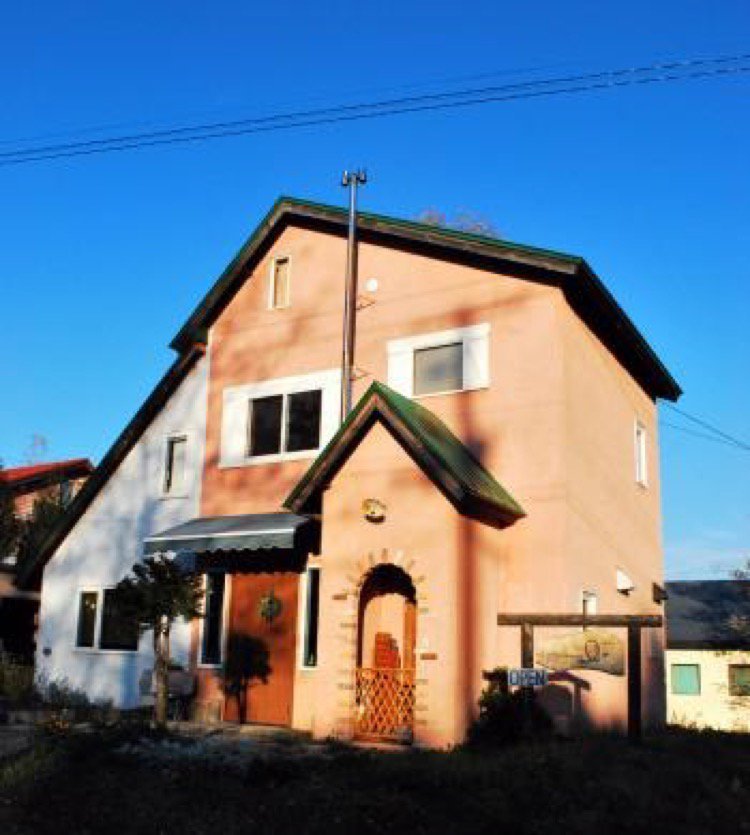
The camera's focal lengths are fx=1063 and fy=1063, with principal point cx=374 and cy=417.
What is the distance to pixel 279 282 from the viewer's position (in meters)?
21.5

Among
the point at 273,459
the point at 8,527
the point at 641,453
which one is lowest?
the point at 8,527

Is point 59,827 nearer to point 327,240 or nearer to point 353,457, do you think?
point 353,457

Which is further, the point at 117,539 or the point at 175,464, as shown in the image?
the point at 117,539

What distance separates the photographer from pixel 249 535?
708 inches

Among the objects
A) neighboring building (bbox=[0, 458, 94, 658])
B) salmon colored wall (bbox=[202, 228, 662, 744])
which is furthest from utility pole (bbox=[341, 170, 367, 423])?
neighboring building (bbox=[0, 458, 94, 658])

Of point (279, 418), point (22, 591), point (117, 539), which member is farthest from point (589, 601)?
point (22, 591)

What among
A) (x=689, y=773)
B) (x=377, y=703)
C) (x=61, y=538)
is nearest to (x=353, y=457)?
(x=377, y=703)

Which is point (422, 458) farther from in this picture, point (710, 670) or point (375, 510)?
point (710, 670)

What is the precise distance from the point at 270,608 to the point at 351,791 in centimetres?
810

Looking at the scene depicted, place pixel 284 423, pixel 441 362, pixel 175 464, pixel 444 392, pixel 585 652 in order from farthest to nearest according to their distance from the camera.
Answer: pixel 175 464
pixel 284 423
pixel 441 362
pixel 444 392
pixel 585 652

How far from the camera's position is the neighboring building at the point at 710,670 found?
115 ft

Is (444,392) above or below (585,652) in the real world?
above

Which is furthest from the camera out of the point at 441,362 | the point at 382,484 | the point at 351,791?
the point at 441,362

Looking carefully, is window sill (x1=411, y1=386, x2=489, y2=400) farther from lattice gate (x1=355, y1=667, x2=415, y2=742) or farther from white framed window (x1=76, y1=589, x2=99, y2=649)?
white framed window (x1=76, y1=589, x2=99, y2=649)
